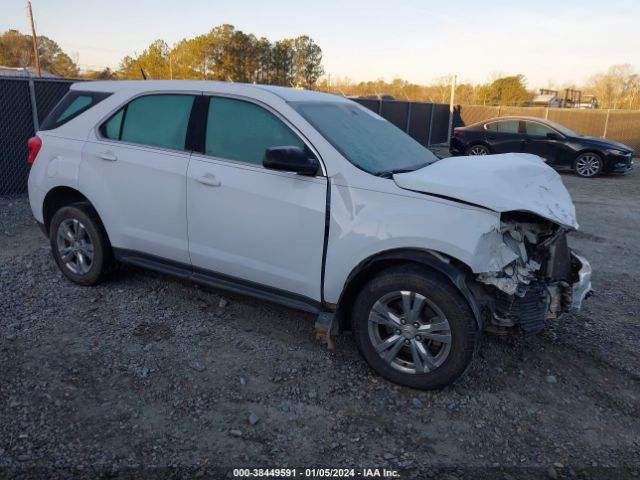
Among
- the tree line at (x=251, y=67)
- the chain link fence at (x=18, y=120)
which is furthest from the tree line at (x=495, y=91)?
the chain link fence at (x=18, y=120)

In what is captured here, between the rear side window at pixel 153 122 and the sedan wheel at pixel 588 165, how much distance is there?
12.6m

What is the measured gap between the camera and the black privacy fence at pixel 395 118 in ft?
26.6

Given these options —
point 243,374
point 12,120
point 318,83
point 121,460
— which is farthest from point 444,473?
point 318,83

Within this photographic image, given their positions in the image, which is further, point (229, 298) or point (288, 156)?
point (229, 298)

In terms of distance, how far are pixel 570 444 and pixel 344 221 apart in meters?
1.81

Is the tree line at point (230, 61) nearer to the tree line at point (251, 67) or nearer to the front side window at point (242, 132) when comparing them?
the tree line at point (251, 67)

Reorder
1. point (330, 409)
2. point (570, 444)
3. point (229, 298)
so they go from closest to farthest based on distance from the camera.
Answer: point (570, 444)
point (330, 409)
point (229, 298)

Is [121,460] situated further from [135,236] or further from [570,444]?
[570,444]

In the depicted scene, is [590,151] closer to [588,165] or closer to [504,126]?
[588,165]

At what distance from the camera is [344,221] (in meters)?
3.29

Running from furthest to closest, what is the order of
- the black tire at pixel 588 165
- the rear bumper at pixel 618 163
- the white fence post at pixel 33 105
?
the black tire at pixel 588 165
the rear bumper at pixel 618 163
the white fence post at pixel 33 105

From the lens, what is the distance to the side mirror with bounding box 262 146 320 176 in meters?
3.23

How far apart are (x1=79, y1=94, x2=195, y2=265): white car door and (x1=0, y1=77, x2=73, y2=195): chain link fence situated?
193 inches

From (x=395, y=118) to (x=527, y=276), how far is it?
15.9 metres
